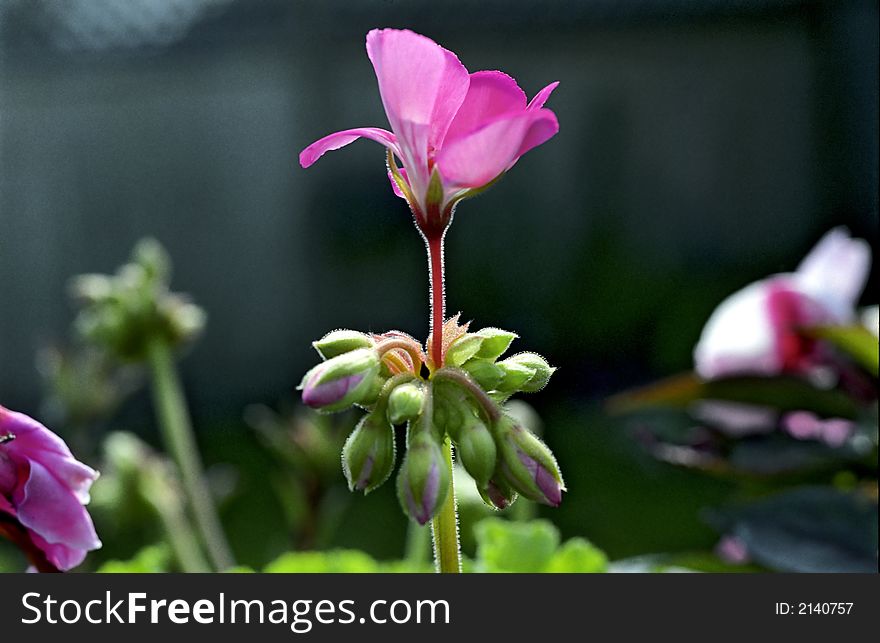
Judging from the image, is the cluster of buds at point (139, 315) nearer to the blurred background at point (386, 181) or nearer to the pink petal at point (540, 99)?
the pink petal at point (540, 99)

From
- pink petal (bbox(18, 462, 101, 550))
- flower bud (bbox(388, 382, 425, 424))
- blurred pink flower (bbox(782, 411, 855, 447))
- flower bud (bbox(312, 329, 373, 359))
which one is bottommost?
blurred pink flower (bbox(782, 411, 855, 447))

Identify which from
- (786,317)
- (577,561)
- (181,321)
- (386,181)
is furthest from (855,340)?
(386,181)

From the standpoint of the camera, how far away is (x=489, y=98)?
37 centimetres

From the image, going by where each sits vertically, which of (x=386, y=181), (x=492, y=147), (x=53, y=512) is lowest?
(x=53, y=512)

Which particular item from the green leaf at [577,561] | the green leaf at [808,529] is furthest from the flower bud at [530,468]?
the green leaf at [808,529]

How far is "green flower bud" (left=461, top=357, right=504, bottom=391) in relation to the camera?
1.22 feet

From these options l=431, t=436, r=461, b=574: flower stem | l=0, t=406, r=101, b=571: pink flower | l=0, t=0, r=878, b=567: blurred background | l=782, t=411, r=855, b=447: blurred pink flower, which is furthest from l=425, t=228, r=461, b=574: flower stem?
l=0, t=0, r=878, b=567: blurred background

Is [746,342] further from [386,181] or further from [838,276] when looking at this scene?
[386,181]

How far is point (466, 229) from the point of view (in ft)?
14.3

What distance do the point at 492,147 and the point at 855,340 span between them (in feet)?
1.31

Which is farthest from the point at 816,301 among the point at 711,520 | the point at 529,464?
the point at 529,464

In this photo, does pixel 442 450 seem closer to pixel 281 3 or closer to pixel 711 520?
pixel 711 520

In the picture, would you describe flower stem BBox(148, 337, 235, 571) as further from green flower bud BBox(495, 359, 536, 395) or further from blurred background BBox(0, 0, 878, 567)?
blurred background BBox(0, 0, 878, 567)

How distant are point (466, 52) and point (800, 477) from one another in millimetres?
4006
